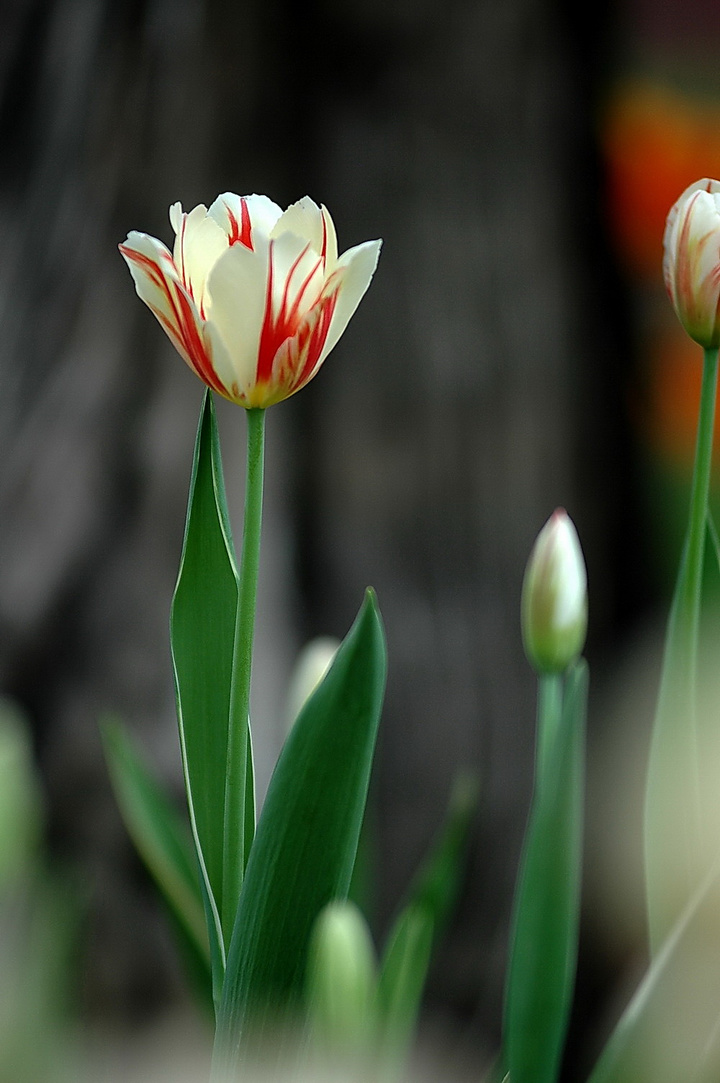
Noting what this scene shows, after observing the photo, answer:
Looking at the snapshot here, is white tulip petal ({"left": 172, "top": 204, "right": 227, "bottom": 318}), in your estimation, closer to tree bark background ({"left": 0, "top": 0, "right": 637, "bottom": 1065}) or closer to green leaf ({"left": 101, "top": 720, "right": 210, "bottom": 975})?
green leaf ({"left": 101, "top": 720, "right": 210, "bottom": 975})

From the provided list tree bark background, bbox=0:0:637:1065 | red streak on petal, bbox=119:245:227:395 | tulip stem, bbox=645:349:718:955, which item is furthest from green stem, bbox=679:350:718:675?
tree bark background, bbox=0:0:637:1065

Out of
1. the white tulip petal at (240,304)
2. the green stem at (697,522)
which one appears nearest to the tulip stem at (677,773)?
the green stem at (697,522)

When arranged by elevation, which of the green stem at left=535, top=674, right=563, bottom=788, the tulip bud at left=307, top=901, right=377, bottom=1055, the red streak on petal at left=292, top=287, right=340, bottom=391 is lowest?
the tulip bud at left=307, top=901, right=377, bottom=1055

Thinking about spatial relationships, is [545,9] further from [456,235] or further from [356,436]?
[356,436]

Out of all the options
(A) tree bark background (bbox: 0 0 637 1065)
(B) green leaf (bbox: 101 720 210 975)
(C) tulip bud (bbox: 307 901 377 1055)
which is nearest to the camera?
(C) tulip bud (bbox: 307 901 377 1055)

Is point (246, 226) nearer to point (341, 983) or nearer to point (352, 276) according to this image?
point (352, 276)

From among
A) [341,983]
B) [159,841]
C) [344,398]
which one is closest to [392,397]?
[344,398]

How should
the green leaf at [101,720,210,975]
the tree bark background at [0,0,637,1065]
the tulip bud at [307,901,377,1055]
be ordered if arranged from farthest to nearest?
1. the tree bark background at [0,0,637,1065]
2. the green leaf at [101,720,210,975]
3. the tulip bud at [307,901,377,1055]
